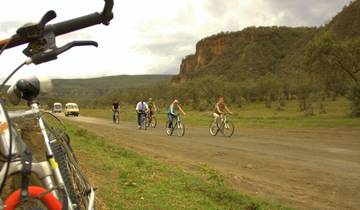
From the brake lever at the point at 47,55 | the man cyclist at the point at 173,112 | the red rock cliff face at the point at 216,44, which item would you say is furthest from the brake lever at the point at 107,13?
the red rock cliff face at the point at 216,44

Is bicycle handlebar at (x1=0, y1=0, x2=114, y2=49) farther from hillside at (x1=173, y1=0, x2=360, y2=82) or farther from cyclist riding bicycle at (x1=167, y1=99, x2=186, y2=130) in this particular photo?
hillside at (x1=173, y1=0, x2=360, y2=82)

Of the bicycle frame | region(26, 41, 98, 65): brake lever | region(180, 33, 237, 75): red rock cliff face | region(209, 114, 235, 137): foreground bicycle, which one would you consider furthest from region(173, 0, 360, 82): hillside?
region(26, 41, 98, 65): brake lever

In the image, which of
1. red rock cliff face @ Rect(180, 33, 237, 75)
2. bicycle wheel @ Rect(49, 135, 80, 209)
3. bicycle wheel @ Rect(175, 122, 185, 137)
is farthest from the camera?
red rock cliff face @ Rect(180, 33, 237, 75)

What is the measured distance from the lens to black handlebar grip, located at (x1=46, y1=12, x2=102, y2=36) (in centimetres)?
263

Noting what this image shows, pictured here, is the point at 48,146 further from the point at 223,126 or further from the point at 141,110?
the point at 141,110

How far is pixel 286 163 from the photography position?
13781mm

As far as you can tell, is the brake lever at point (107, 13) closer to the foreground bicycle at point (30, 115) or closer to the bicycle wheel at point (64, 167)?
the foreground bicycle at point (30, 115)

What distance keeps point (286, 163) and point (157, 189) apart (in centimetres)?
626

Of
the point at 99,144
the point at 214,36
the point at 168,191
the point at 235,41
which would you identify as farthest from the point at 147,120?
the point at 214,36

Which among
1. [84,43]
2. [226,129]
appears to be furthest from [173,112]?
[84,43]

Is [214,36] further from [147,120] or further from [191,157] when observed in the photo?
[191,157]

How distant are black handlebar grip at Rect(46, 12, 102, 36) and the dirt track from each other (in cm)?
708

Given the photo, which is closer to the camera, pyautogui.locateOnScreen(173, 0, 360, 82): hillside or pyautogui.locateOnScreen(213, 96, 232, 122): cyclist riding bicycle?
pyautogui.locateOnScreen(213, 96, 232, 122): cyclist riding bicycle

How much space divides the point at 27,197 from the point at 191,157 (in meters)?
12.8
